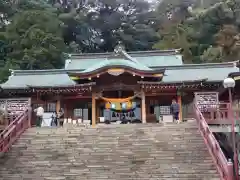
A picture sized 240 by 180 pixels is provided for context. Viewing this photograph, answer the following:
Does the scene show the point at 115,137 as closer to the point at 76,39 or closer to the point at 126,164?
the point at 126,164

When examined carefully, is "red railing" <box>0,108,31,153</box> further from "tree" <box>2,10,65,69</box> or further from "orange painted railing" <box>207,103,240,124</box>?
"tree" <box>2,10,65,69</box>

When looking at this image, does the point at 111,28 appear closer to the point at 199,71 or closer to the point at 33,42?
the point at 33,42

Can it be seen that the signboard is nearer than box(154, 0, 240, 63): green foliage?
Yes

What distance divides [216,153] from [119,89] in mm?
9997

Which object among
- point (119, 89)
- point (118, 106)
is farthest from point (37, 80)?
point (118, 106)

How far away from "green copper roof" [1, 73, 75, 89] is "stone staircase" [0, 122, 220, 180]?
7488 mm

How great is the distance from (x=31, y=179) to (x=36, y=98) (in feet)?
34.7

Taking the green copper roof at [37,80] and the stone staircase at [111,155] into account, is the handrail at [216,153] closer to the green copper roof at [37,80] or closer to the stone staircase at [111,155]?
the stone staircase at [111,155]

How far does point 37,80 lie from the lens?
2520cm

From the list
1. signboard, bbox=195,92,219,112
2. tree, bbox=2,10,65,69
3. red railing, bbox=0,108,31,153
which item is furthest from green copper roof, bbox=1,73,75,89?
tree, bbox=2,10,65,69

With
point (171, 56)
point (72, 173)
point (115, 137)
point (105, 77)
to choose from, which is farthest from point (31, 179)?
point (171, 56)

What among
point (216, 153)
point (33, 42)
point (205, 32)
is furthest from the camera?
point (205, 32)

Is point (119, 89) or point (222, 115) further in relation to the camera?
point (119, 89)

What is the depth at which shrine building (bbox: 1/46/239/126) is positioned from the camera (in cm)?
2030
